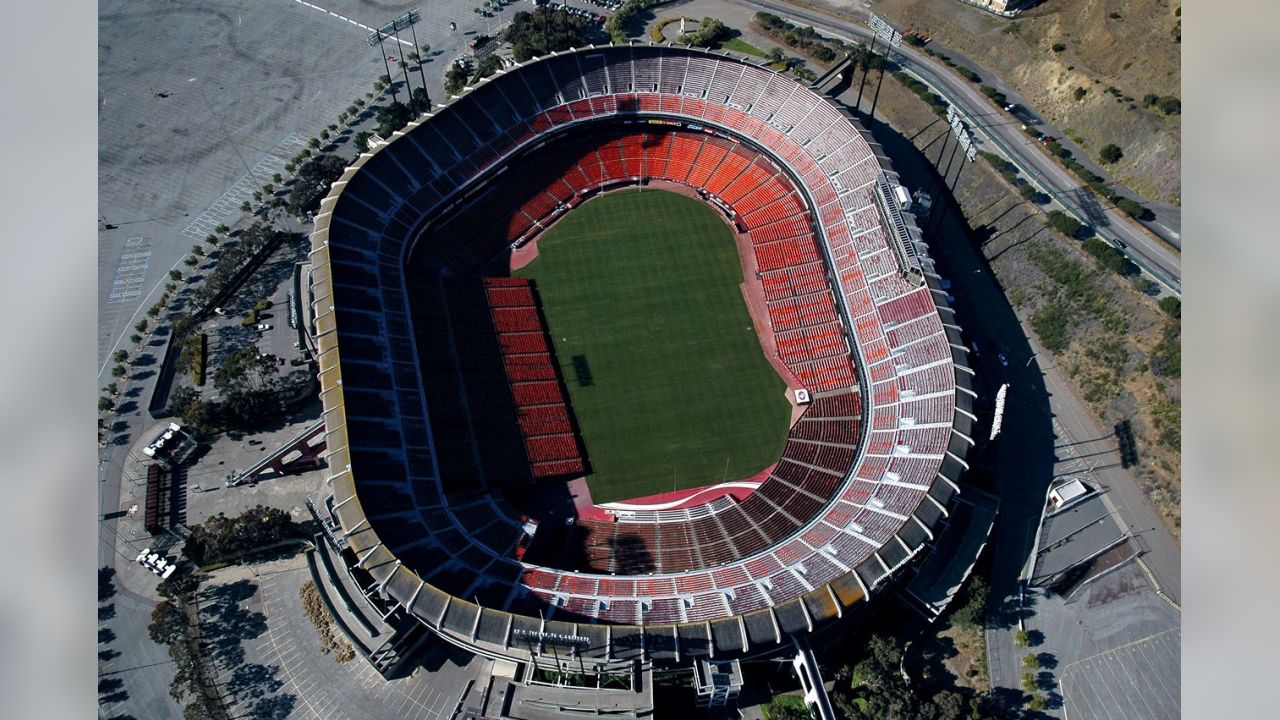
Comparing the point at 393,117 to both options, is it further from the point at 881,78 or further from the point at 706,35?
the point at 881,78

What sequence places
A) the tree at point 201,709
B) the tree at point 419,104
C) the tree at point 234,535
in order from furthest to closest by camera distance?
the tree at point 419,104 < the tree at point 234,535 < the tree at point 201,709

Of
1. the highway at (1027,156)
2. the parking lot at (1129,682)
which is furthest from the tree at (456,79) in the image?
the parking lot at (1129,682)

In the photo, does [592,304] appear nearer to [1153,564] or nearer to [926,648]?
[926,648]

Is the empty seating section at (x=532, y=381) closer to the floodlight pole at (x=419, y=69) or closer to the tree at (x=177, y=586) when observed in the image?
the tree at (x=177, y=586)

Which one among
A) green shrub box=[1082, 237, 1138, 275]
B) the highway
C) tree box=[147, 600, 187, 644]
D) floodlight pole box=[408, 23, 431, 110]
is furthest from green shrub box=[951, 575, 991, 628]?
floodlight pole box=[408, 23, 431, 110]

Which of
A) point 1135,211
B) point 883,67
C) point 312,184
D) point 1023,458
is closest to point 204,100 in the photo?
point 312,184
